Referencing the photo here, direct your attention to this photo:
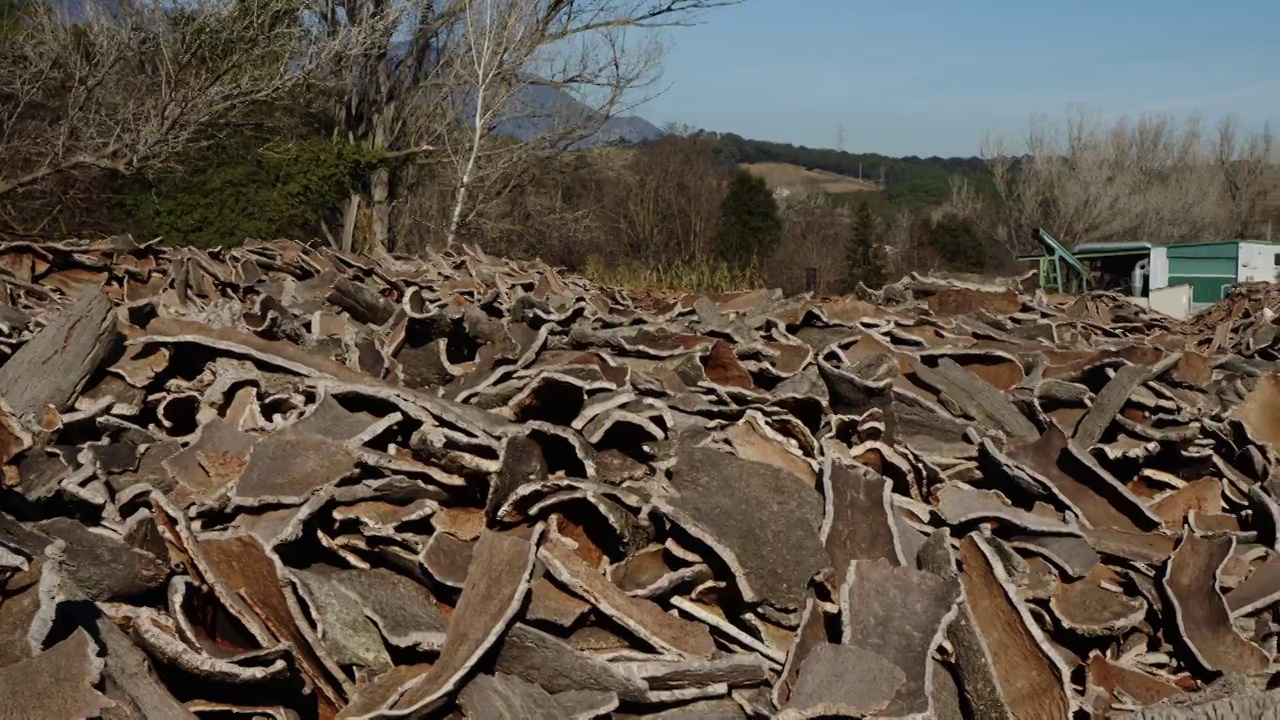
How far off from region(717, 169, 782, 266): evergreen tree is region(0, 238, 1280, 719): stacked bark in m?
18.9

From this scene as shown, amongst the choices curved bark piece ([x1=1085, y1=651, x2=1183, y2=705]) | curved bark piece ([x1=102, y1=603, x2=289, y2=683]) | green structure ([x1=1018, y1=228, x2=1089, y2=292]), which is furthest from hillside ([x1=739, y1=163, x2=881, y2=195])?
curved bark piece ([x1=102, y1=603, x2=289, y2=683])

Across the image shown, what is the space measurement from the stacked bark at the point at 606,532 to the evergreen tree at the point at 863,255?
626 inches

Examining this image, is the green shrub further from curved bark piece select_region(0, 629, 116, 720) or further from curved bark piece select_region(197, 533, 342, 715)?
curved bark piece select_region(0, 629, 116, 720)

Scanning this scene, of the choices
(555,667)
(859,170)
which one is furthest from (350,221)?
(859,170)

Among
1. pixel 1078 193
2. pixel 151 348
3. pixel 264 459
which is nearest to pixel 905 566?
pixel 264 459

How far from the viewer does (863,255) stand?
64.6 feet

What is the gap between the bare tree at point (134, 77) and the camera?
1214 centimetres

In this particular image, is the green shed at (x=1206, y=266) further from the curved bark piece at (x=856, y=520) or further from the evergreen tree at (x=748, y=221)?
the curved bark piece at (x=856, y=520)

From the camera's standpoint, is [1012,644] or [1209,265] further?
[1209,265]

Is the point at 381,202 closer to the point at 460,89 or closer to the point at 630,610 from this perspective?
the point at 460,89

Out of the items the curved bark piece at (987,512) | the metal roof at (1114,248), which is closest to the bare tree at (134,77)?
the curved bark piece at (987,512)

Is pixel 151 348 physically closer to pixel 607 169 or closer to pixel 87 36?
A: pixel 87 36

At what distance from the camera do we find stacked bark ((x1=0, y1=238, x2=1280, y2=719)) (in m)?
1.90

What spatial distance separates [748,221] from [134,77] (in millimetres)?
12673
